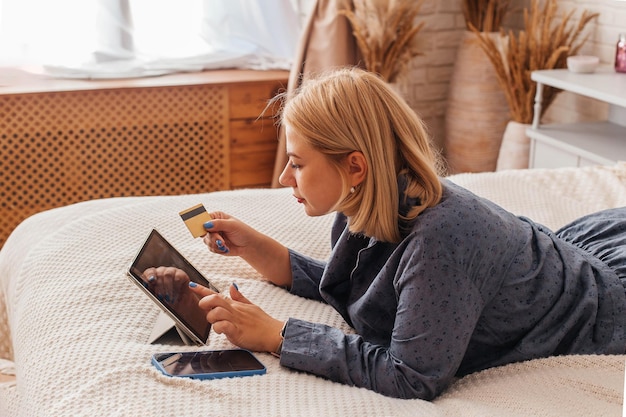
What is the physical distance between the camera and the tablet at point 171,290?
4.78 feet

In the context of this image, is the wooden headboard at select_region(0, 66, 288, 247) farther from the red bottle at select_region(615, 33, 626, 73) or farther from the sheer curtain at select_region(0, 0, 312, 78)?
the red bottle at select_region(615, 33, 626, 73)

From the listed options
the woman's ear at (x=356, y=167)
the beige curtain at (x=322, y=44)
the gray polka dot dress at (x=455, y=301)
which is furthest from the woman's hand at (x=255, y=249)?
the beige curtain at (x=322, y=44)

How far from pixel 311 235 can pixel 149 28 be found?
2.10 meters

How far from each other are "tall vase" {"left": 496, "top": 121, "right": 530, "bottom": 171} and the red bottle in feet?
1.38

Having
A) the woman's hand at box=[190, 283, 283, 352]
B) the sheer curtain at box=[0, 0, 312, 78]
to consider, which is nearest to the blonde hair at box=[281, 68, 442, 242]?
the woman's hand at box=[190, 283, 283, 352]

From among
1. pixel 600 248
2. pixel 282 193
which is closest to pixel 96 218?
pixel 282 193

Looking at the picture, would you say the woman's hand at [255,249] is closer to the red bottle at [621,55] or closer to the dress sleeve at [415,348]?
the dress sleeve at [415,348]

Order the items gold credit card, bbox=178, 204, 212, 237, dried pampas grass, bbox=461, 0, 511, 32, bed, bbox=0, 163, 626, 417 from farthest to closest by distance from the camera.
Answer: dried pampas grass, bbox=461, 0, 511, 32
gold credit card, bbox=178, 204, 212, 237
bed, bbox=0, 163, 626, 417

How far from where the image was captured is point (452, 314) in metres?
1.34

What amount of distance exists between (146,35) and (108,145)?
1.82 feet

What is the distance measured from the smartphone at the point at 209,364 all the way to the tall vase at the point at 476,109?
2.54 meters

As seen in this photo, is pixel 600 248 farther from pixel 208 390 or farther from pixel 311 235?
pixel 208 390

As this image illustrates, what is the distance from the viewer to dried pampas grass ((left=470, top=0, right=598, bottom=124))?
3.38 m

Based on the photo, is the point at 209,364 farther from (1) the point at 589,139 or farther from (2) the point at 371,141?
(1) the point at 589,139
